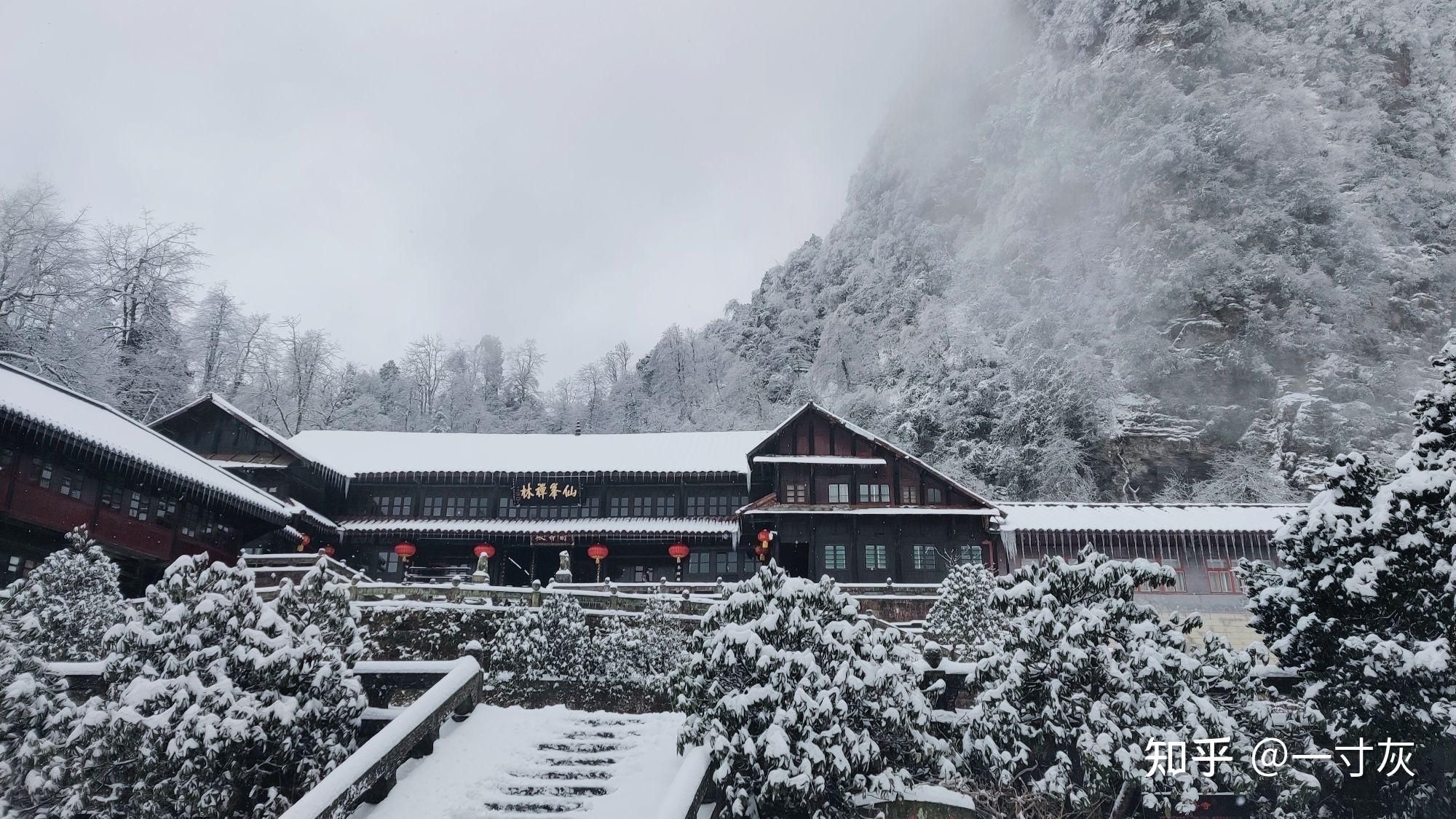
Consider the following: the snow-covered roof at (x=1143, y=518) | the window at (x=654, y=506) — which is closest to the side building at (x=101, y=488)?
the window at (x=654, y=506)

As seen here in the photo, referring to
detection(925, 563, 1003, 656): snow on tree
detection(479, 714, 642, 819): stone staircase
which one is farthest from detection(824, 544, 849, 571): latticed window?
detection(479, 714, 642, 819): stone staircase

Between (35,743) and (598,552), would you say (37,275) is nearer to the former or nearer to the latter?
(598,552)

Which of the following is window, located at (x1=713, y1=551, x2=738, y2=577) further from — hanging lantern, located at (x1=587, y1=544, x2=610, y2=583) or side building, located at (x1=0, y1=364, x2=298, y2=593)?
side building, located at (x1=0, y1=364, x2=298, y2=593)

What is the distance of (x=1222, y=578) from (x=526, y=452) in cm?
3003

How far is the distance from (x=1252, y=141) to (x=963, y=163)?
26.0 meters

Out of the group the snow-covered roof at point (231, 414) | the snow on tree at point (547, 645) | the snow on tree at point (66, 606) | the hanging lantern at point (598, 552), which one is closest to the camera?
the snow on tree at point (66, 606)

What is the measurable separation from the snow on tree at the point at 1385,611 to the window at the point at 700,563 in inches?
969

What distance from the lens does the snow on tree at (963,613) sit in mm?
18547

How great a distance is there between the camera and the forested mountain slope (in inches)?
1877

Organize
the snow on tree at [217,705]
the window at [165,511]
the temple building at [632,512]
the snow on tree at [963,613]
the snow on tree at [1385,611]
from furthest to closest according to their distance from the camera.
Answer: the temple building at [632,512] < the window at [165,511] < the snow on tree at [963,613] < the snow on tree at [1385,611] < the snow on tree at [217,705]

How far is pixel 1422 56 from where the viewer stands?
58906 mm

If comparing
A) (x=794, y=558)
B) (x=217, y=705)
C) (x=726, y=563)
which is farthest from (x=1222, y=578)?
(x=217, y=705)

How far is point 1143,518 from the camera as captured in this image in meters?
32.1

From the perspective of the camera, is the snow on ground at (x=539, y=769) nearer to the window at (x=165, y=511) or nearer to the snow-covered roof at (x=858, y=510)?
the window at (x=165, y=511)
